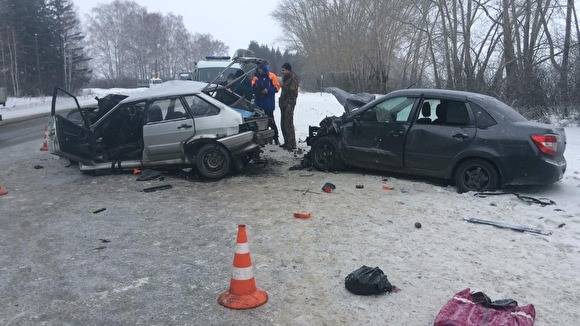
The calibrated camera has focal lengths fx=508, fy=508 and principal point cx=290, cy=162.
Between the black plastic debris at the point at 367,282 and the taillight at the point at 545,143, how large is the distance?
3.98 m

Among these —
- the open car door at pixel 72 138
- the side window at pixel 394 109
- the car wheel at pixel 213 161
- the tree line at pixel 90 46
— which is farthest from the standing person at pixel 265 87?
the tree line at pixel 90 46

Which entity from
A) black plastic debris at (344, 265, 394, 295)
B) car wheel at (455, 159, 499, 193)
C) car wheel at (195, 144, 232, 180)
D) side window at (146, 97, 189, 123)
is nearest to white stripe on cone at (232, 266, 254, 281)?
black plastic debris at (344, 265, 394, 295)

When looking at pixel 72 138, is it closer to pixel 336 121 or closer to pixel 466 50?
pixel 336 121

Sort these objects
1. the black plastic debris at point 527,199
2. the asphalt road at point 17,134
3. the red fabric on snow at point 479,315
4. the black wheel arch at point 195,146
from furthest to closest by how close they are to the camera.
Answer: the asphalt road at point 17,134
the black wheel arch at point 195,146
the black plastic debris at point 527,199
the red fabric on snow at point 479,315

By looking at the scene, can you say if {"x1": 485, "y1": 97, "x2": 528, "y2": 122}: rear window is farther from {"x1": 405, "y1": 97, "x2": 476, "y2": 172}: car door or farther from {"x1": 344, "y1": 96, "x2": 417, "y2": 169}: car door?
{"x1": 344, "y1": 96, "x2": 417, "y2": 169}: car door

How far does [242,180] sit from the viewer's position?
870 cm

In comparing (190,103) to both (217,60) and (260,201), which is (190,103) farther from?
(217,60)

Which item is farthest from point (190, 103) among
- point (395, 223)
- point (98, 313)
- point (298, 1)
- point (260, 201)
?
point (298, 1)

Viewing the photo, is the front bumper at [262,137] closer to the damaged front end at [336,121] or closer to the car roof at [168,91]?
the damaged front end at [336,121]

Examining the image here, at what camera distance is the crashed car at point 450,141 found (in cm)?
716

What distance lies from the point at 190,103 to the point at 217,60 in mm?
9113

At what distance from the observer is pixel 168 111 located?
880 centimetres

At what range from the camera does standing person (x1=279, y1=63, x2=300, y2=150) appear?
453 inches

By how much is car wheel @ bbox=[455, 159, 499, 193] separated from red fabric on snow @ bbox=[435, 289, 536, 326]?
3.93 metres
